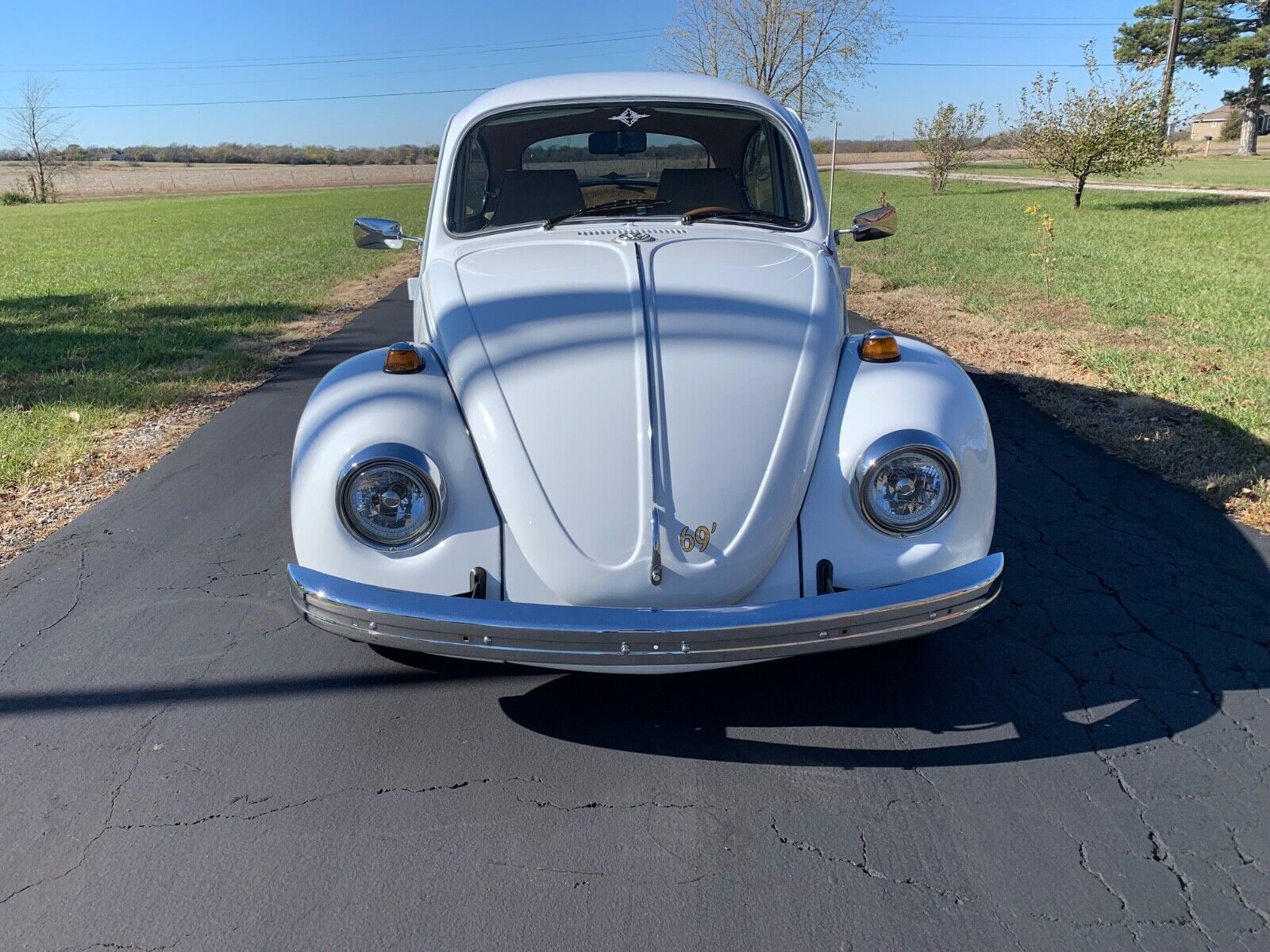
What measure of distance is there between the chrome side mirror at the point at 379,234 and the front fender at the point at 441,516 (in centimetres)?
187

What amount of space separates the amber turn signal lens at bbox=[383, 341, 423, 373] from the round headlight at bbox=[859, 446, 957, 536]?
140cm

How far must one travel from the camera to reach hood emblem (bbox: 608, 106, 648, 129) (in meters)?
4.44

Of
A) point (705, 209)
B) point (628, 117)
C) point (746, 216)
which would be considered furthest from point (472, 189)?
point (746, 216)

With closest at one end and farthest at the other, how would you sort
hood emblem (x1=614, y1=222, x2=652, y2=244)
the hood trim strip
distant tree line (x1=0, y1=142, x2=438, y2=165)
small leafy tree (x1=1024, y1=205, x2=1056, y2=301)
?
the hood trim strip → hood emblem (x1=614, y1=222, x2=652, y2=244) → small leafy tree (x1=1024, y1=205, x2=1056, y2=301) → distant tree line (x1=0, y1=142, x2=438, y2=165)

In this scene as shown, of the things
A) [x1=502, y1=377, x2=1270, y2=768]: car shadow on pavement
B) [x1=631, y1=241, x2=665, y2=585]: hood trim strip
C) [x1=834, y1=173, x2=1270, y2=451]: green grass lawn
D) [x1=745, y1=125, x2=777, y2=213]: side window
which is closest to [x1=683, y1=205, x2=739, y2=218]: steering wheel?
[x1=745, y1=125, x2=777, y2=213]: side window

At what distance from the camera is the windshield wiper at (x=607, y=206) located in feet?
13.3

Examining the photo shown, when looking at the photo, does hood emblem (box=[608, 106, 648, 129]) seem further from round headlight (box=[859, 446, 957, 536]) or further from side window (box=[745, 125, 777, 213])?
round headlight (box=[859, 446, 957, 536])

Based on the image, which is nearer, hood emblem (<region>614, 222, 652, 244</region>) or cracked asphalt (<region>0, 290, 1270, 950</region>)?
cracked asphalt (<region>0, 290, 1270, 950</region>)

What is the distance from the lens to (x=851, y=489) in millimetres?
2688

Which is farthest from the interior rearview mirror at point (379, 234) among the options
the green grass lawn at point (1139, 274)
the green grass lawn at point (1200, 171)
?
the green grass lawn at point (1200, 171)

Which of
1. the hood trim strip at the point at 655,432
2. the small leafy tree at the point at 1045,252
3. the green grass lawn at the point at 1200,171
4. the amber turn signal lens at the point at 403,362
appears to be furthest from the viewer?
the green grass lawn at the point at 1200,171

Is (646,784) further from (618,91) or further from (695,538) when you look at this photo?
(618,91)

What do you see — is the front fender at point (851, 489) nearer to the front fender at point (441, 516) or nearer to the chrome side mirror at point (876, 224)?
the front fender at point (441, 516)

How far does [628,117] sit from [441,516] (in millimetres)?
2573
